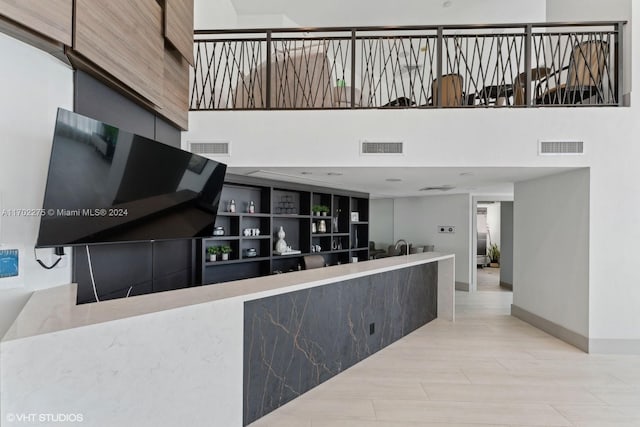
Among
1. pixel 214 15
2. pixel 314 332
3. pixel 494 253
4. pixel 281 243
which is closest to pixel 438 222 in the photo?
pixel 281 243

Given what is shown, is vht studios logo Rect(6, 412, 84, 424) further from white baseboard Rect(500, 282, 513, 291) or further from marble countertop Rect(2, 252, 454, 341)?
white baseboard Rect(500, 282, 513, 291)

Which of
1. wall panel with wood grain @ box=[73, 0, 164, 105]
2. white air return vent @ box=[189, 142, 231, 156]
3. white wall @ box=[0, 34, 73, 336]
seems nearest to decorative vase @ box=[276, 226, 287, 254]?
white air return vent @ box=[189, 142, 231, 156]

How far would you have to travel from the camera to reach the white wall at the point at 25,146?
1.88 m

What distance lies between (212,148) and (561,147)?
4021mm

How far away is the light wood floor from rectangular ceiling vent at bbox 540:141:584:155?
2.31m

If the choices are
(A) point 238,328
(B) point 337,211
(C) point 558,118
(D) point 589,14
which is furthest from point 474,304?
(A) point 238,328

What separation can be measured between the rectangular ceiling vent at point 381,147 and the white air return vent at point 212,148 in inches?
62.3

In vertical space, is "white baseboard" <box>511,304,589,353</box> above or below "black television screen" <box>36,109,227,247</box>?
below

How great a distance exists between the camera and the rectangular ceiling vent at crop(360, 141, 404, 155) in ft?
13.2

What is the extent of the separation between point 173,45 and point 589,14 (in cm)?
543

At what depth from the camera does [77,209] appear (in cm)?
203

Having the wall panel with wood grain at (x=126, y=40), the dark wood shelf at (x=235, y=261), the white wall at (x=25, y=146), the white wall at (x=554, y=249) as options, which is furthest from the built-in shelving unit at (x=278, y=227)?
the white wall at (x=554, y=249)

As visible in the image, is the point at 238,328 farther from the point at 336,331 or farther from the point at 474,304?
the point at 474,304

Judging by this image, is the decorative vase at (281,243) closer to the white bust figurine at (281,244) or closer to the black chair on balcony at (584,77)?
the white bust figurine at (281,244)
